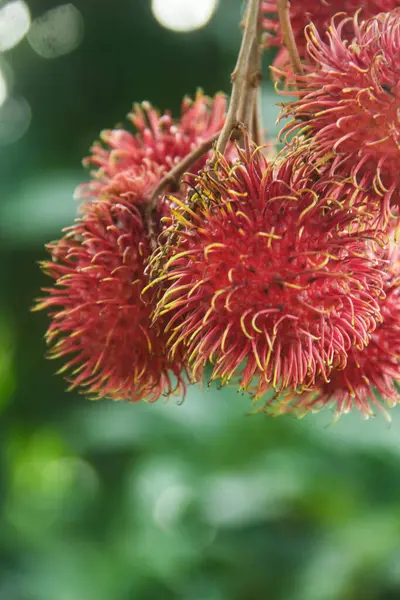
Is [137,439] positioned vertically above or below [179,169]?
below

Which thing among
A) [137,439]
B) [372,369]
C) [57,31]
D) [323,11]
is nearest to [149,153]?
[323,11]

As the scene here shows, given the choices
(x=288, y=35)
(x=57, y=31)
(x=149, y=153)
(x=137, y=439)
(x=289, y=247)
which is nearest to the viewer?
(x=289, y=247)

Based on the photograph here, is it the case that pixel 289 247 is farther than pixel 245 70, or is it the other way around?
pixel 245 70

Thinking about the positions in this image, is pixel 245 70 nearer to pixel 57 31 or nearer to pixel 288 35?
pixel 288 35

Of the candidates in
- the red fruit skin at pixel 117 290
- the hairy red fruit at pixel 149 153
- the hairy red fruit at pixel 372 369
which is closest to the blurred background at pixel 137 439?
the hairy red fruit at pixel 149 153

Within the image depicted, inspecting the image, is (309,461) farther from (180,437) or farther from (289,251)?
(289,251)

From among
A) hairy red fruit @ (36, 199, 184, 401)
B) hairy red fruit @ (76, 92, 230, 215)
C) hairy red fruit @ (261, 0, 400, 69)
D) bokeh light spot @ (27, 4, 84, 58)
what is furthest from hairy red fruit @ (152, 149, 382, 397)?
bokeh light spot @ (27, 4, 84, 58)

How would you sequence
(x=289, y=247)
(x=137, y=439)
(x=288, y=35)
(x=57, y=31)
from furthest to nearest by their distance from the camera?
(x=57, y=31) < (x=137, y=439) < (x=288, y=35) < (x=289, y=247)

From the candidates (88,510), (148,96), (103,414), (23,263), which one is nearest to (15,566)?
(88,510)
